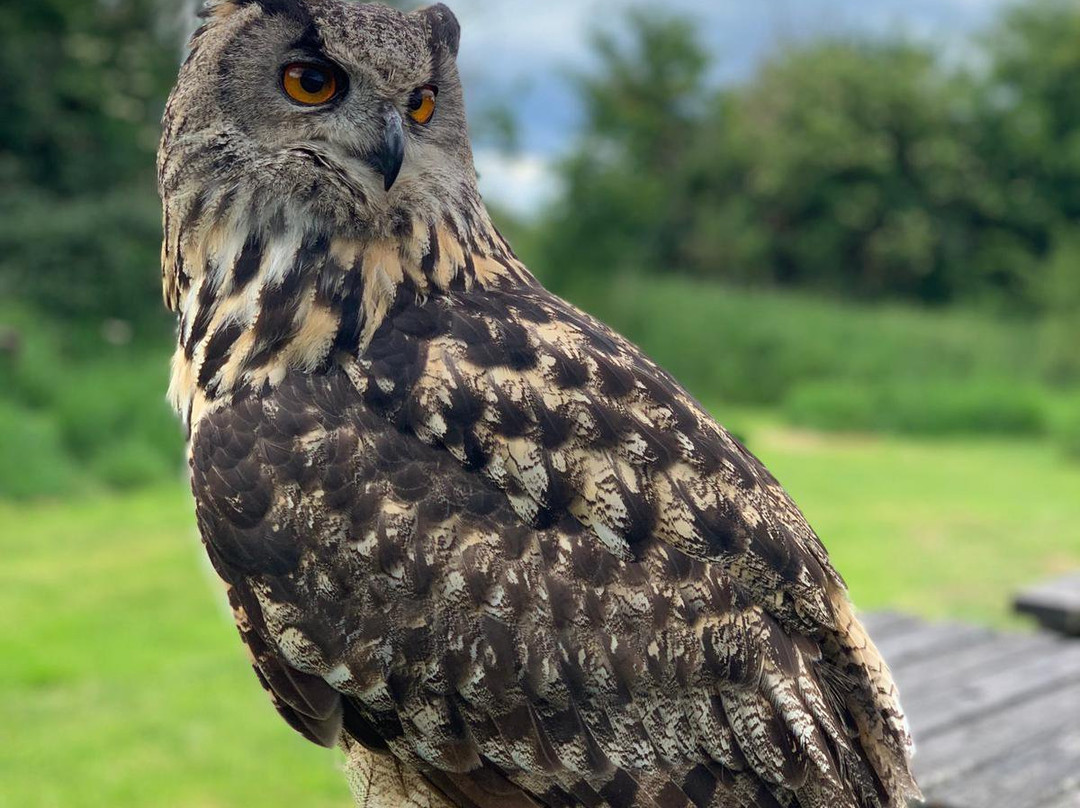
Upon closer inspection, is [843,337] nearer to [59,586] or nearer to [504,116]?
[504,116]

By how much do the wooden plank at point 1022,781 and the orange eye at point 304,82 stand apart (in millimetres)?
2434

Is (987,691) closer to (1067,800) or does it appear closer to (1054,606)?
(1067,800)

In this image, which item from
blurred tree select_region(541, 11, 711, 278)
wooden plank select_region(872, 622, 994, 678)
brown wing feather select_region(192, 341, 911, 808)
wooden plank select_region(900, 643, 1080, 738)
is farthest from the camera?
blurred tree select_region(541, 11, 711, 278)

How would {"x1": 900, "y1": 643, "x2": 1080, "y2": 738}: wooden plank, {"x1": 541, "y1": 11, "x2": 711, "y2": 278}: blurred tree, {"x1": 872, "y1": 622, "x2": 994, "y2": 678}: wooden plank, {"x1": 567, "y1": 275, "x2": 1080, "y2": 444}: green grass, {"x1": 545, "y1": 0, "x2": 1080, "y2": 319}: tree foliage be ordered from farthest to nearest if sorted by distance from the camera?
{"x1": 545, "y1": 0, "x2": 1080, "y2": 319}: tree foliage < {"x1": 541, "y1": 11, "x2": 711, "y2": 278}: blurred tree < {"x1": 567, "y1": 275, "x2": 1080, "y2": 444}: green grass < {"x1": 872, "y1": 622, "x2": 994, "y2": 678}: wooden plank < {"x1": 900, "y1": 643, "x2": 1080, "y2": 738}: wooden plank

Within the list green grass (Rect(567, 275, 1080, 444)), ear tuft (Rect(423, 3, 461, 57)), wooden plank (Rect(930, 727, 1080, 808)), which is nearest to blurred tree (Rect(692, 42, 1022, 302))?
green grass (Rect(567, 275, 1080, 444))

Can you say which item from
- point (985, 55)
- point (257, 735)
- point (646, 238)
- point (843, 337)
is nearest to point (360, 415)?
point (257, 735)

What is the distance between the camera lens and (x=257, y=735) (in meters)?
5.82

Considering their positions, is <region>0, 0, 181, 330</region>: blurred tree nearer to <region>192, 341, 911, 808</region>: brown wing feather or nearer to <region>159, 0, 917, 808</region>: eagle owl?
<region>159, 0, 917, 808</region>: eagle owl

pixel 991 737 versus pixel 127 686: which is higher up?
pixel 991 737

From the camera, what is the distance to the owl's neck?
226 centimetres

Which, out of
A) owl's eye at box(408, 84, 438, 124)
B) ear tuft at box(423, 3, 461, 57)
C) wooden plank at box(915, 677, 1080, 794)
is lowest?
wooden plank at box(915, 677, 1080, 794)

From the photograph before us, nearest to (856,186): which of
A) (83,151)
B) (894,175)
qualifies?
(894,175)

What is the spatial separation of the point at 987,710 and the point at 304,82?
3023 millimetres

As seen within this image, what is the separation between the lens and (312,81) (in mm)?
2336
